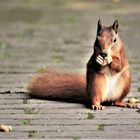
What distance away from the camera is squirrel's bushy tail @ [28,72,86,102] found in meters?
5.71

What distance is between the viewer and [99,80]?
5336 millimetres

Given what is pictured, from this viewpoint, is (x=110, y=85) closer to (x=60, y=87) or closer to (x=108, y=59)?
(x=108, y=59)

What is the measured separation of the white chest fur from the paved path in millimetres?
112

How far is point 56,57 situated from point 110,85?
2706mm

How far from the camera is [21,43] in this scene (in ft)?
29.8

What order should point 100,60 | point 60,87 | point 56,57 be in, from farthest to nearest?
point 56,57
point 60,87
point 100,60

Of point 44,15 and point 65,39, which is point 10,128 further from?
point 44,15

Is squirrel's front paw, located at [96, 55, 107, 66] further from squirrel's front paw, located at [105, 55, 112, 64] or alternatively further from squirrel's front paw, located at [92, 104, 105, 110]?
squirrel's front paw, located at [92, 104, 105, 110]

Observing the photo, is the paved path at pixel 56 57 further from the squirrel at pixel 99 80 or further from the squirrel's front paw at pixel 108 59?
the squirrel's front paw at pixel 108 59

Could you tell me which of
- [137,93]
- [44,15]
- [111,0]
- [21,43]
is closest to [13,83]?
[137,93]

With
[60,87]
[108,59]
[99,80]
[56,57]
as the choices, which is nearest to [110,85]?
[99,80]

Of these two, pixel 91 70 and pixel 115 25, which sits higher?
pixel 115 25

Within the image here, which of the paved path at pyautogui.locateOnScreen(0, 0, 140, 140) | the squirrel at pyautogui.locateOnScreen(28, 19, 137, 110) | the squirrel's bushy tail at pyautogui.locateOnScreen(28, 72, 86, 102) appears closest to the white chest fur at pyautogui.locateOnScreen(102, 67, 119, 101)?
the squirrel at pyautogui.locateOnScreen(28, 19, 137, 110)

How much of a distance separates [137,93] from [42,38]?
360 centimetres
